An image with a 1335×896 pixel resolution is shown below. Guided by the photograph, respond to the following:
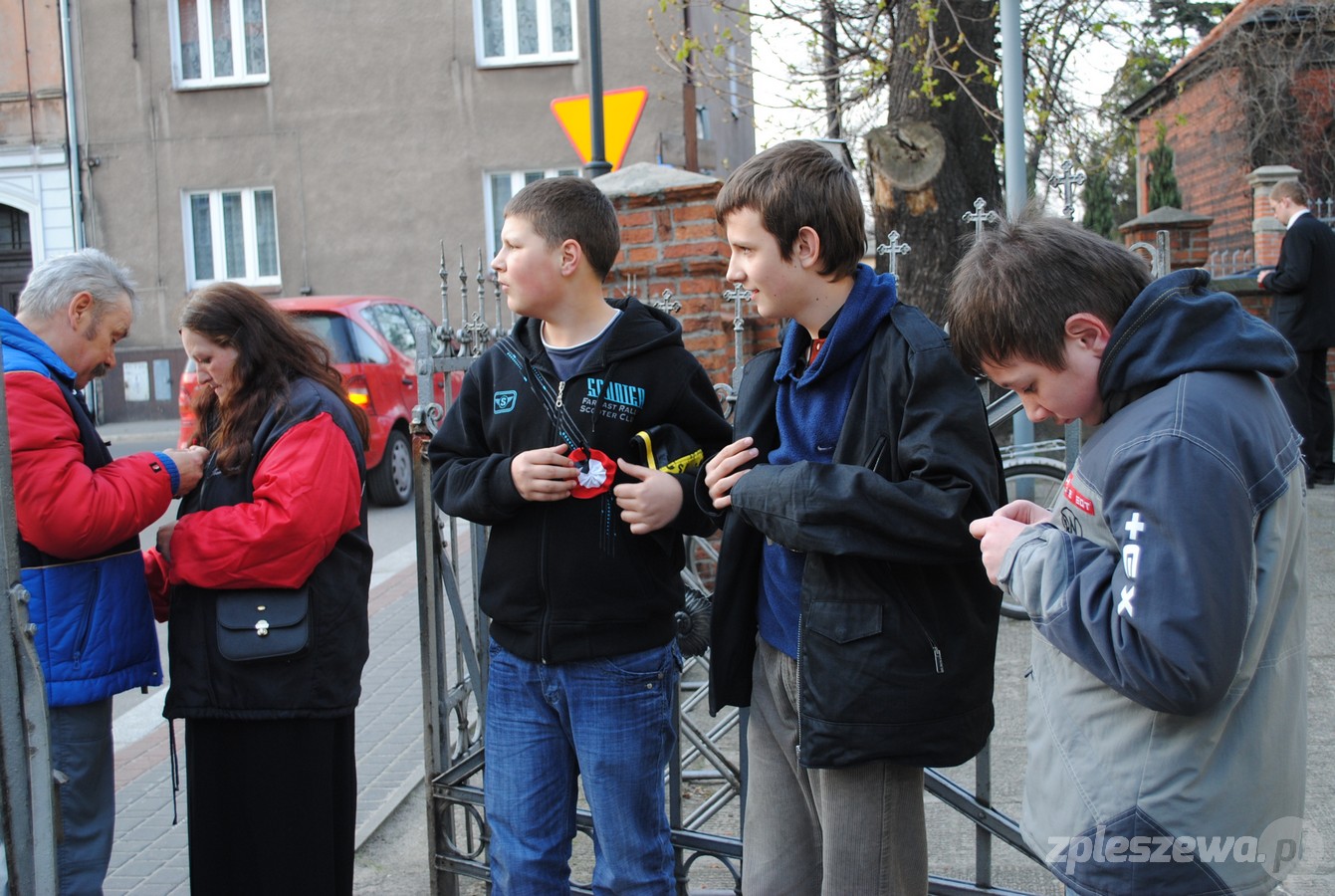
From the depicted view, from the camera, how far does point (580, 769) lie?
2.55m

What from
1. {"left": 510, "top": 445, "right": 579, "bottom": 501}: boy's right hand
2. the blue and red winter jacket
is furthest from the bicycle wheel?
the blue and red winter jacket

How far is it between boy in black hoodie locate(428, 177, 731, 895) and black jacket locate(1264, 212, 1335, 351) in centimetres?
698

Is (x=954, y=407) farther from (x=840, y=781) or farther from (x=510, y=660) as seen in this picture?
(x=510, y=660)

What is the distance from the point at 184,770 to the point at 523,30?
16.1 m

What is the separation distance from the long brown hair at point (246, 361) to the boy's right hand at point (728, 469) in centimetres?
114

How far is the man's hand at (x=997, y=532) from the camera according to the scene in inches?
70.3

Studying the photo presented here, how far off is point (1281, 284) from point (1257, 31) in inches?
399

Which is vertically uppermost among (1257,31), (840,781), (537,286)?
(1257,31)

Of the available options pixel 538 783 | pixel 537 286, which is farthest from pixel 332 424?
pixel 538 783

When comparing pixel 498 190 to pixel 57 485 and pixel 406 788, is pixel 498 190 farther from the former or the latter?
pixel 57 485

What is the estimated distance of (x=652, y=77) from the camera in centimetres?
1789

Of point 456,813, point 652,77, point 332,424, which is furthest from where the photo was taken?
point 652,77

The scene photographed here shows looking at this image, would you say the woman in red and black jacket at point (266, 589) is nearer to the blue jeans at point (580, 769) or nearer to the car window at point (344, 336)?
the blue jeans at point (580, 769)

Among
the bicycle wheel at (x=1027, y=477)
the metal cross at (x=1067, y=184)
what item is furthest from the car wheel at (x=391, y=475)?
the metal cross at (x=1067, y=184)
